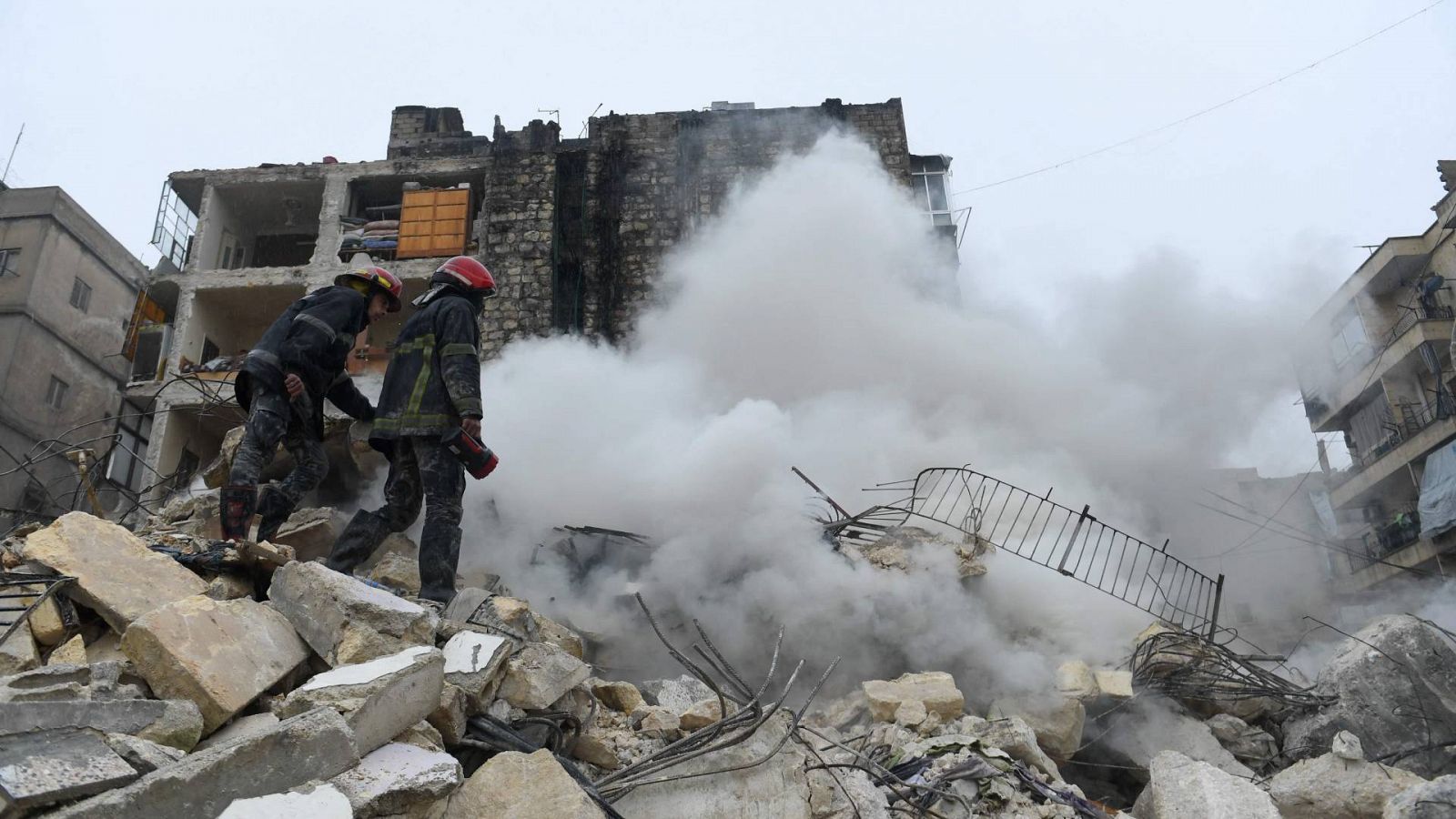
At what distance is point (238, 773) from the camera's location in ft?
7.32

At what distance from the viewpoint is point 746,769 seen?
3119mm

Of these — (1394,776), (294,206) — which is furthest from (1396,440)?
(294,206)

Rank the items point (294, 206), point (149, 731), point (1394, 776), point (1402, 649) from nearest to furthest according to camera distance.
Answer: point (149, 731)
point (1394, 776)
point (1402, 649)
point (294, 206)

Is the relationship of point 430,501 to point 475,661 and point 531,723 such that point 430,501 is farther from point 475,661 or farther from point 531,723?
point 531,723

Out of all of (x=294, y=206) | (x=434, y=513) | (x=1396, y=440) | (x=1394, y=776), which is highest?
(x=294, y=206)

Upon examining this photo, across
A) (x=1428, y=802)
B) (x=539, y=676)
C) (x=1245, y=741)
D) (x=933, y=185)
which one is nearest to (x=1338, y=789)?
(x=1428, y=802)

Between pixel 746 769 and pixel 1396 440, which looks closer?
pixel 746 769

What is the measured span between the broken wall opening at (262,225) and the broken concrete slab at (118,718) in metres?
16.8

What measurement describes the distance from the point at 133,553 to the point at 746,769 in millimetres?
2387

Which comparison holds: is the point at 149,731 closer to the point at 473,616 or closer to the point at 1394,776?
the point at 473,616

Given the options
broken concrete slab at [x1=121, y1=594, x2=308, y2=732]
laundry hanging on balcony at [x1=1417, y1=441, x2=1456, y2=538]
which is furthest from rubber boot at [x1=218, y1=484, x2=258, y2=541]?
laundry hanging on balcony at [x1=1417, y1=441, x2=1456, y2=538]

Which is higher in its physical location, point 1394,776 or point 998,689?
point 998,689

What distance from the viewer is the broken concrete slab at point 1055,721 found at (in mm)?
4531

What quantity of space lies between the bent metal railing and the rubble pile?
67.9 inches
